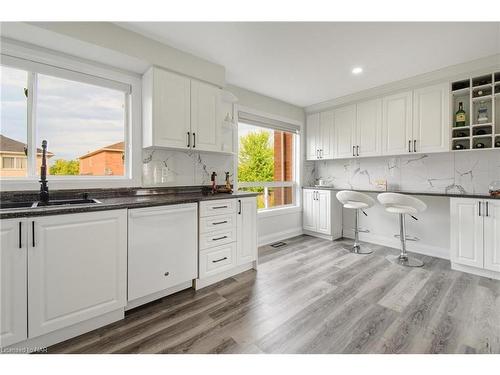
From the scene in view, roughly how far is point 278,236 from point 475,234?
263 cm

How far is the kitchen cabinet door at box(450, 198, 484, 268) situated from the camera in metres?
2.64

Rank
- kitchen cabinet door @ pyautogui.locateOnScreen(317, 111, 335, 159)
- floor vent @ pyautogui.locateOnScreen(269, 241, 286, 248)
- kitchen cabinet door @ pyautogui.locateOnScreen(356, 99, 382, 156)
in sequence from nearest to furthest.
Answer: kitchen cabinet door @ pyautogui.locateOnScreen(356, 99, 382, 156) < floor vent @ pyautogui.locateOnScreen(269, 241, 286, 248) < kitchen cabinet door @ pyautogui.locateOnScreen(317, 111, 335, 159)

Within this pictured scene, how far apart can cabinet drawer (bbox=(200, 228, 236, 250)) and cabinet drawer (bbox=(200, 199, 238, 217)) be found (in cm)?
21

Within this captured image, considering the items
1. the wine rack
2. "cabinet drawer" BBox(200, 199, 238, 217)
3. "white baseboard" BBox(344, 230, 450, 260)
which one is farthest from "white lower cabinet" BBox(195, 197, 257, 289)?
the wine rack

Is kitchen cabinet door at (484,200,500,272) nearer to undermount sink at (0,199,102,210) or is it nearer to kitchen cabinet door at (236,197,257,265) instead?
kitchen cabinet door at (236,197,257,265)

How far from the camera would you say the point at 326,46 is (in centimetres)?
244

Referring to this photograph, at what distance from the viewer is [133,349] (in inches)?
60.6

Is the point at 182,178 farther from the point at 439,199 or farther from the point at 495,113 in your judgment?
the point at 495,113

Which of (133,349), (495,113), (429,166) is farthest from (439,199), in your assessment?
(133,349)

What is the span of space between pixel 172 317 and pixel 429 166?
12.9ft

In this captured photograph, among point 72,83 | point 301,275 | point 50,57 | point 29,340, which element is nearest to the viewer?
point 29,340

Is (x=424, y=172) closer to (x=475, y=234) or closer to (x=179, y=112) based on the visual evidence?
(x=475, y=234)

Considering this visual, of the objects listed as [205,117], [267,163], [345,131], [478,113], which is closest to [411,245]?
[478,113]

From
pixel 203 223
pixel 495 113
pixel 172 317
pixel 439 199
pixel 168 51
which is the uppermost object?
pixel 168 51
